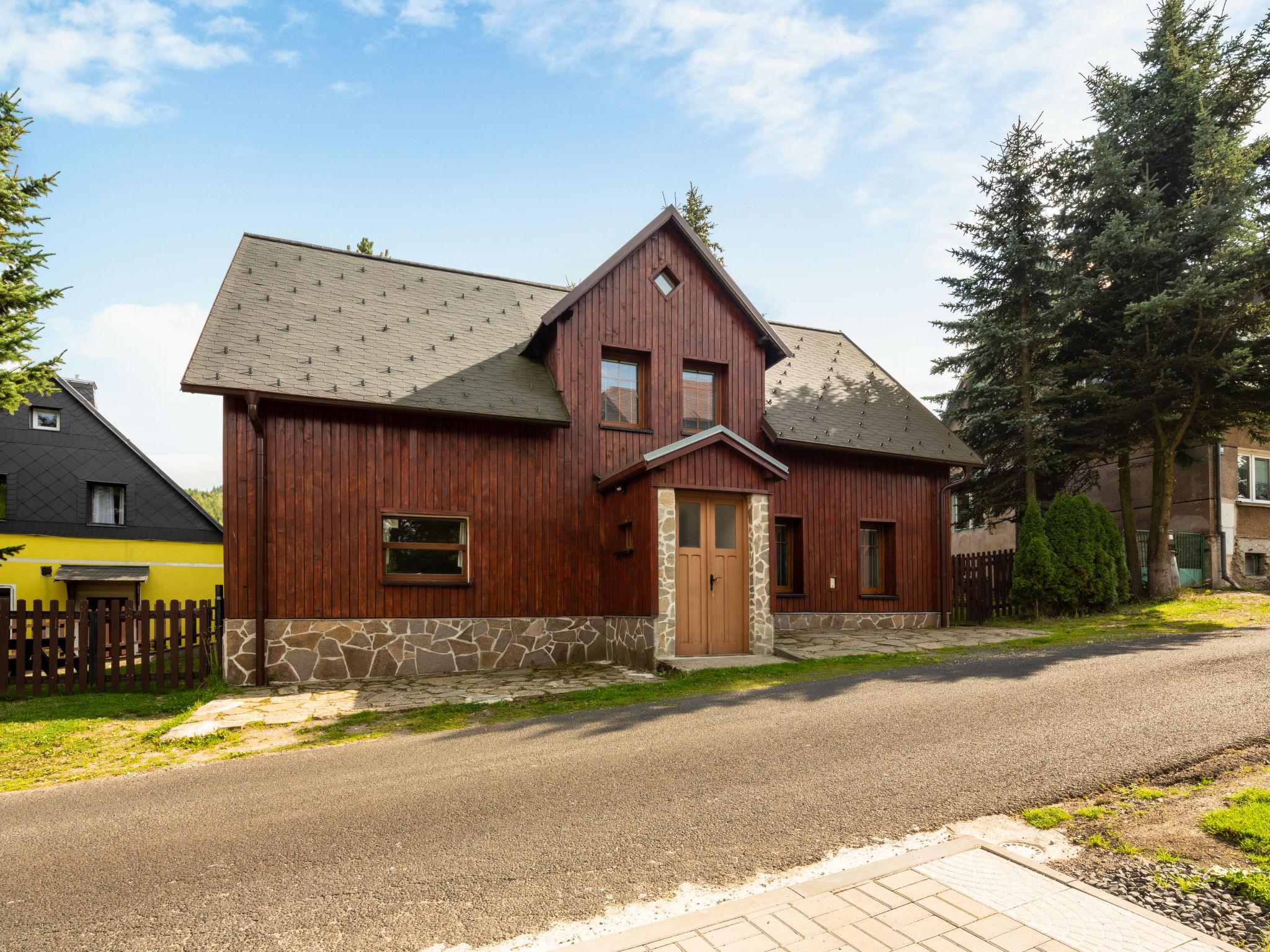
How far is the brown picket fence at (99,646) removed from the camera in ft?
35.2

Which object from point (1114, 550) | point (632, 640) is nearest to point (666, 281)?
point (632, 640)

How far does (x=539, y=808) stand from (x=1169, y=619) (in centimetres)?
1517

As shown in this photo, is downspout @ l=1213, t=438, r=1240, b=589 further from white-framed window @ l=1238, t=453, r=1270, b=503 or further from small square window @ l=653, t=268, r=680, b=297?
small square window @ l=653, t=268, r=680, b=297

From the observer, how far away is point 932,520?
16688mm

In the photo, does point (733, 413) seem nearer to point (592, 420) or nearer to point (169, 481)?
point (592, 420)

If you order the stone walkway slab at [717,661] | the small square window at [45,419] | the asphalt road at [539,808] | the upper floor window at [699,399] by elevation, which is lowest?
the stone walkway slab at [717,661]

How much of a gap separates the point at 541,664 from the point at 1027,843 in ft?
30.7

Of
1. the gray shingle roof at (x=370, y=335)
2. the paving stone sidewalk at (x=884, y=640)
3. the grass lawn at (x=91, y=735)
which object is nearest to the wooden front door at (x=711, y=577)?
the paving stone sidewalk at (x=884, y=640)

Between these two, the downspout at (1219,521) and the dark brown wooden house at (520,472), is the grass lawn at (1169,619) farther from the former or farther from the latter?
the dark brown wooden house at (520,472)

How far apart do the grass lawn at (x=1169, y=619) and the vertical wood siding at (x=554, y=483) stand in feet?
10.1

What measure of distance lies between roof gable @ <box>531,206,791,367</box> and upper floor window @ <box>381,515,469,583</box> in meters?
3.91

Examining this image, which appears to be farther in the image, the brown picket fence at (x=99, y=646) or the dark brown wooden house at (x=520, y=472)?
the dark brown wooden house at (x=520, y=472)

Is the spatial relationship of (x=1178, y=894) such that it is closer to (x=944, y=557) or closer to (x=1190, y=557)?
(x=944, y=557)

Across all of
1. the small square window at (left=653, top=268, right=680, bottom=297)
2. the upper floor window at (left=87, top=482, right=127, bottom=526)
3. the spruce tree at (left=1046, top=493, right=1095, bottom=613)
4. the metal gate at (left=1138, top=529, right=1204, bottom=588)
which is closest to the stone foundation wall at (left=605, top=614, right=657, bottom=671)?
the small square window at (left=653, top=268, right=680, bottom=297)
